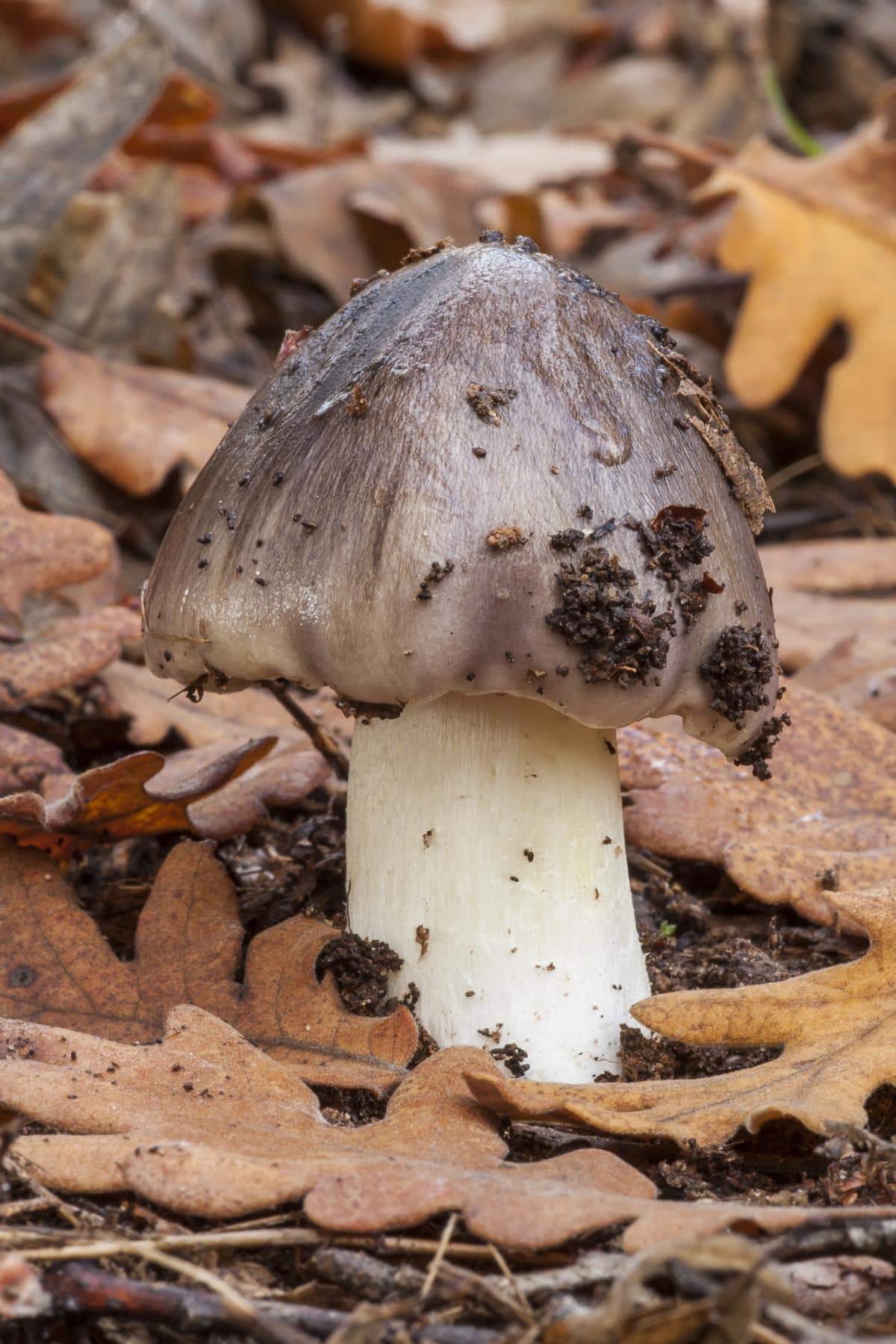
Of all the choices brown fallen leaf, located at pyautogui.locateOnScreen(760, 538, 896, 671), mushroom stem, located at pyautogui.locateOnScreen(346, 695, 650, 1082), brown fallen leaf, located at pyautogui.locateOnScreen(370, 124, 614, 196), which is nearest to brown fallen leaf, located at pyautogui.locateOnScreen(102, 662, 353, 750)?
mushroom stem, located at pyautogui.locateOnScreen(346, 695, 650, 1082)

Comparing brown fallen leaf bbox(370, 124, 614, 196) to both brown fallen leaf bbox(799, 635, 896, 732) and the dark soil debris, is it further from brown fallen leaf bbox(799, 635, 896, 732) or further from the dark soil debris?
the dark soil debris

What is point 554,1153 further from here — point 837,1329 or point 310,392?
point 310,392

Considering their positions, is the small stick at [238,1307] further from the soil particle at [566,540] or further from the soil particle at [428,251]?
the soil particle at [428,251]

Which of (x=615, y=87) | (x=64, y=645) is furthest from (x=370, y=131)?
(x=64, y=645)

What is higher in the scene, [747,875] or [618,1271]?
[618,1271]

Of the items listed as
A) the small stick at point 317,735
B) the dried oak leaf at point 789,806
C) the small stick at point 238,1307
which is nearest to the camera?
the small stick at point 238,1307

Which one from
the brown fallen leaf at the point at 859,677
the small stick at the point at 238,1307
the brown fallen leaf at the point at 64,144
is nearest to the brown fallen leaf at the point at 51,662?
the small stick at the point at 238,1307
